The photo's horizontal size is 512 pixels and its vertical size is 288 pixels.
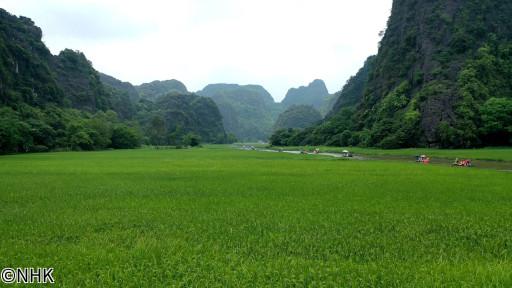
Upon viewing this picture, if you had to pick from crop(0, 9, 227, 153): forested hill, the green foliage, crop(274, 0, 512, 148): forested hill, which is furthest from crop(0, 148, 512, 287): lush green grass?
crop(0, 9, 227, 153): forested hill

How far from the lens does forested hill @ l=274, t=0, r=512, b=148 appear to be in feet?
226

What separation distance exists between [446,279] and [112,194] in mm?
17566

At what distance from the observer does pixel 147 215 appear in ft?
47.4

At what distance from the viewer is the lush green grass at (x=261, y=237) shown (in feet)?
26.5

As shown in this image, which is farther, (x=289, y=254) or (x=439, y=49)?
(x=439, y=49)

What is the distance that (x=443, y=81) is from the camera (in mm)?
80750

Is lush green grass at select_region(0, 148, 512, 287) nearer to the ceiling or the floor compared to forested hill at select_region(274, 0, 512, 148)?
nearer to the floor

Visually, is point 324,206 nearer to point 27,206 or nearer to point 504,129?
point 27,206

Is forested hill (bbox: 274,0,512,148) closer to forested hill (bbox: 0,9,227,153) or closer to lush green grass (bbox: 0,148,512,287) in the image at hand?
lush green grass (bbox: 0,148,512,287)

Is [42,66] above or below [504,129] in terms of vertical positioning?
above

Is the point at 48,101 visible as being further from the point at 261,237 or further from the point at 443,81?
the point at 261,237

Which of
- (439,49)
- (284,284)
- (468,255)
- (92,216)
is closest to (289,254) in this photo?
(284,284)

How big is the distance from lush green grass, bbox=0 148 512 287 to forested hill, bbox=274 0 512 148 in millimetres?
57102

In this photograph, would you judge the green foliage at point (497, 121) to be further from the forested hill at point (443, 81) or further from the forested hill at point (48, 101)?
the forested hill at point (48, 101)
